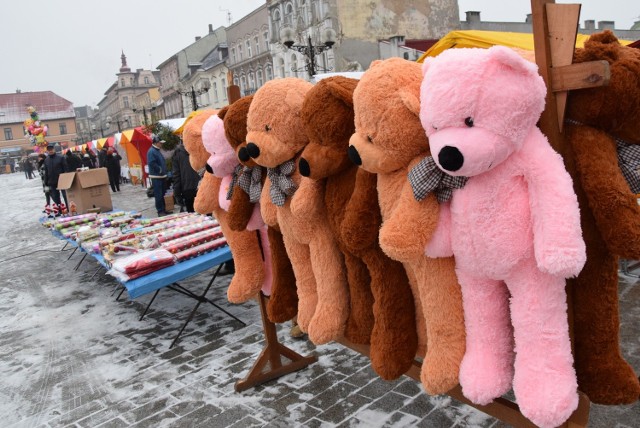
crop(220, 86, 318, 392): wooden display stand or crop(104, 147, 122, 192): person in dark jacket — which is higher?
crop(104, 147, 122, 192): person in dark jacket

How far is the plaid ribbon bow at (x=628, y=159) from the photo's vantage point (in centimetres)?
142

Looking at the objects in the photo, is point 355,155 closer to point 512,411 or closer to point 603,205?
point 603,205

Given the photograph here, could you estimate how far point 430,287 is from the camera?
61.7 inches

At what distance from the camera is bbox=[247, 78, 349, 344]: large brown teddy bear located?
2.09 m

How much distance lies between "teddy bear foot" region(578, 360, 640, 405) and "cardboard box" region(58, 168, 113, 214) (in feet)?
27.0

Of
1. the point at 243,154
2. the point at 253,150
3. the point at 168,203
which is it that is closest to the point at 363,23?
the point at 168,203

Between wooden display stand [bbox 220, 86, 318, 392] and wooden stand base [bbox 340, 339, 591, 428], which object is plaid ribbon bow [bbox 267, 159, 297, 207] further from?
wooden display stand [bbox 220, 86, 318, 392]

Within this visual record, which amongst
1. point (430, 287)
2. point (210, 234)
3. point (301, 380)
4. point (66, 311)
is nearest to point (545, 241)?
point (430, 287)

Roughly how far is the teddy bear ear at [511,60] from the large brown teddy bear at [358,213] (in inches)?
23.4

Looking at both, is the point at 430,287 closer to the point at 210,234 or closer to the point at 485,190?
the point at 485,190

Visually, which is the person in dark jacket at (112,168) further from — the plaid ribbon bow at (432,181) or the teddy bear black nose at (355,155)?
the plaid ribbon bow at (432,181)

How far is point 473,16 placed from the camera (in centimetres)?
2473

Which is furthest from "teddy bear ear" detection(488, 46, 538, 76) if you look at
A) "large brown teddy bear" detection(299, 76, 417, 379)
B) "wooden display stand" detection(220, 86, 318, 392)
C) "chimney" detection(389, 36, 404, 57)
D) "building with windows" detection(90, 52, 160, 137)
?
Answer: "building with windows" detection(90, 52, 160, 137)

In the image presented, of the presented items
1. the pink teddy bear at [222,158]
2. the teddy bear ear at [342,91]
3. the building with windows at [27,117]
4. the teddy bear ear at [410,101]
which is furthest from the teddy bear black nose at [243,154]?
the building with windows at [27,117]
